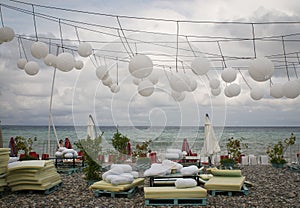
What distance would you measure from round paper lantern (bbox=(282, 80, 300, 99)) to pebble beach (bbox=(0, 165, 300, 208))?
2.19m

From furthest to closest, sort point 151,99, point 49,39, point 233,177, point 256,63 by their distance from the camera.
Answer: point 151,99, point 49,39, point 233,177, point 256,63

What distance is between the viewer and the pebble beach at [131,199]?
7266mm

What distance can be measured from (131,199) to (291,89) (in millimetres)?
4206

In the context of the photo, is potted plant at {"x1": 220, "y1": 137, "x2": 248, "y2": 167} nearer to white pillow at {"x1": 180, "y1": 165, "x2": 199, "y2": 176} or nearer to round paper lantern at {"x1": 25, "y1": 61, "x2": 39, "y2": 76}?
white pillow at {"x1": 180, "y1": 165, "x2": 199, "y2": 176}

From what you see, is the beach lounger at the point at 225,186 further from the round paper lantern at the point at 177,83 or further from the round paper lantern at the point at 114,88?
the round paper lantern at the point at 114,88

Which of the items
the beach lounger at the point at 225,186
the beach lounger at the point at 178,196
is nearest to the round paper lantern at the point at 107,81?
the beach lounger at the point at 178,196

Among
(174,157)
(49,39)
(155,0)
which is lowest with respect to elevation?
(174,157)

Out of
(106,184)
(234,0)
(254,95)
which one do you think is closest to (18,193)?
(106,184)

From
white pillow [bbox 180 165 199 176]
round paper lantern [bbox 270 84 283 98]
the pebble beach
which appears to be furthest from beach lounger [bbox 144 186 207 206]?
round paper lantern [bbox 270 84 283 98]

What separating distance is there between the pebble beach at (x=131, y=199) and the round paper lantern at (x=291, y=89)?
7.17 feet

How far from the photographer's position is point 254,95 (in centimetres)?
978

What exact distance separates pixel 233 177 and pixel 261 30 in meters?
5.19

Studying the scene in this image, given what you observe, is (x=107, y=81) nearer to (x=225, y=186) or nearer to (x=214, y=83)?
(x=214, y=83)

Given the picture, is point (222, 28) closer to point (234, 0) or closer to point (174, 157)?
point (234, 0)
